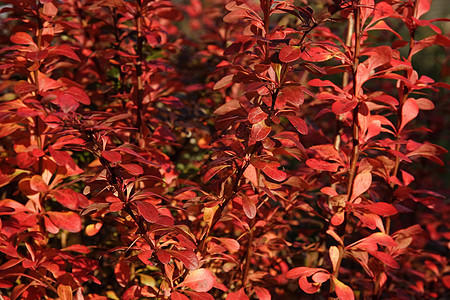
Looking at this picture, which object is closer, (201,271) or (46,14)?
(201,271)

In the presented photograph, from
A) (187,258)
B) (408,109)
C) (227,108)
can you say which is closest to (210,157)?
(227,108)

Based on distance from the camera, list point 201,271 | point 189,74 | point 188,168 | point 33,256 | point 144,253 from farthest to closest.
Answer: point 189,74 → point 188,168 → point 33,256 → point 201,271 → point 144,253

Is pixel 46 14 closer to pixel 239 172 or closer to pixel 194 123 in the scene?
pixel 194 123

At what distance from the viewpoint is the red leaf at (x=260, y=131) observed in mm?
1061

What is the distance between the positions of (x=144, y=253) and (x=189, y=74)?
173 cm

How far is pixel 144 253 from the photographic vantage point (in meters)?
1.09

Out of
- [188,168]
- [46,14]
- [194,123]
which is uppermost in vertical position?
[46,14]

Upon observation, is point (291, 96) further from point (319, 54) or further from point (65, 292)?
point (65, 292)

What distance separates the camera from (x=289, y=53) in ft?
3.41

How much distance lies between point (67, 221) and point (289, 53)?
0.87 metres

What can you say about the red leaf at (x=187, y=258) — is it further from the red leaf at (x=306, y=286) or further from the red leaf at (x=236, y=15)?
the red leaf at (x=236, y=15)

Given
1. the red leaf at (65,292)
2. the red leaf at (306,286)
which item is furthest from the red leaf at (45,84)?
the red leaf at (306,286)

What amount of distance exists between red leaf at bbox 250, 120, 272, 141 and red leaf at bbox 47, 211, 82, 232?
2.14ft

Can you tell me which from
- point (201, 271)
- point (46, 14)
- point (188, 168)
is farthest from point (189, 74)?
point (201, 271)
